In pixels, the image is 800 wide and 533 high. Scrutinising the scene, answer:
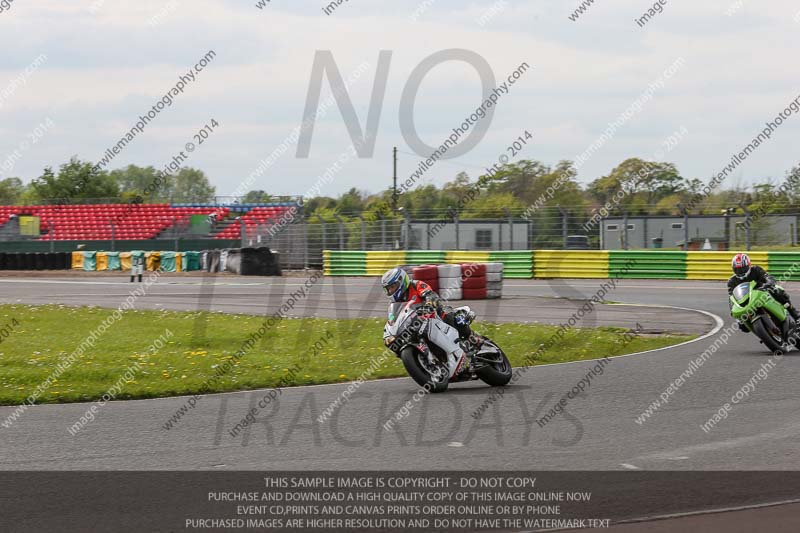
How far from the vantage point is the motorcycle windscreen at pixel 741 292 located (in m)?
13.6

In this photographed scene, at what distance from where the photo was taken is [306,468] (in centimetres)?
711

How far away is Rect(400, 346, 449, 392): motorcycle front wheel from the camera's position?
10.6m

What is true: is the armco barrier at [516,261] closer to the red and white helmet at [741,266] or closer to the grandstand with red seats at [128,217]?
the grandstand with red seats at [128,217]

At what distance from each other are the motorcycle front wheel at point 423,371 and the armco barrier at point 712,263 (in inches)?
845

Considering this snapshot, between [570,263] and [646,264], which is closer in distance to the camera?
[646,264]

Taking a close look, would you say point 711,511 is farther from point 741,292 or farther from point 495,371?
point 741,292

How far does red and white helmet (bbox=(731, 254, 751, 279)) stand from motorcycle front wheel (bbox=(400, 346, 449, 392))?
511 cm

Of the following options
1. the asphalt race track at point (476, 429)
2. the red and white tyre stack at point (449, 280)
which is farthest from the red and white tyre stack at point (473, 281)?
the asphalt race track at point (476, 429)

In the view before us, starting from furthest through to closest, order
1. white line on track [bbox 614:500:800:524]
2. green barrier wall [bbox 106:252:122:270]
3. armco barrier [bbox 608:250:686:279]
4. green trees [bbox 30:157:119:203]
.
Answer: green trees [bbox 30:157:119:203] < green barrier wall [bbox 106:252:122:270] < armco barrier [bbox 608:250:686:279] < white line on track [bbox 614:500:800:524]

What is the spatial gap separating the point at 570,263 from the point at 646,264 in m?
2.61

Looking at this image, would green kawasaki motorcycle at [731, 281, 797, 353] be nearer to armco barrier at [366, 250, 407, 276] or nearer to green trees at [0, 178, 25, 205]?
armco barrier at [366, 250, 407, 276]

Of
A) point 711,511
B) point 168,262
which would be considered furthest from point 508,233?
point 711,511

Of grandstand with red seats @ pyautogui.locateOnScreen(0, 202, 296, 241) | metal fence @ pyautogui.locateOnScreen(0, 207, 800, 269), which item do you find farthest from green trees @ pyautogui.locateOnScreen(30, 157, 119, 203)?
metal fence @ pyautogui.locateOnScreen(0, 207, 800, 269)

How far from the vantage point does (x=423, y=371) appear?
10.7 m
